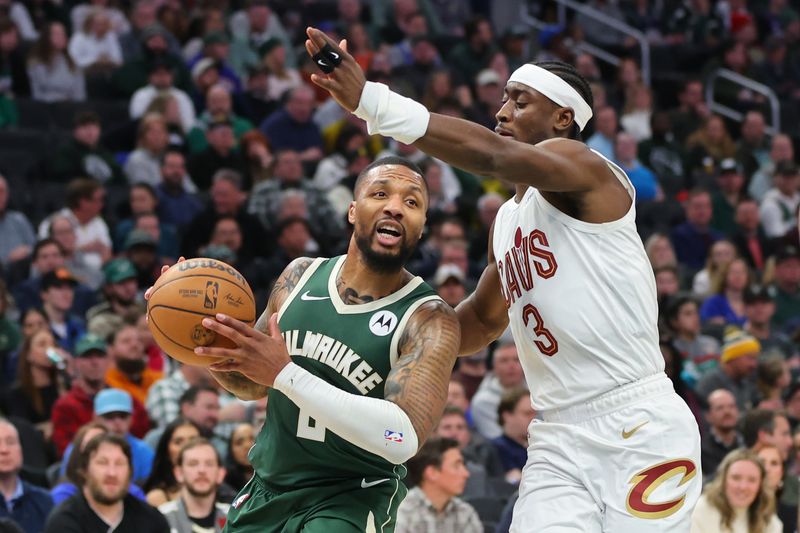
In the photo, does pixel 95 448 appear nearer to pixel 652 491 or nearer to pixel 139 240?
pixel 139 240

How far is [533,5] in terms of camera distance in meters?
21.0

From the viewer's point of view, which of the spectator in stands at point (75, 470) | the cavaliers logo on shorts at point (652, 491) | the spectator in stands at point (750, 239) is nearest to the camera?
the cavaliers logo on shorts at point (652, 491)

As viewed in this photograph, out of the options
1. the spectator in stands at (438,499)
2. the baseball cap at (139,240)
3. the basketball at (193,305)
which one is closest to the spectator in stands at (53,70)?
the baseball cap at (139,240)

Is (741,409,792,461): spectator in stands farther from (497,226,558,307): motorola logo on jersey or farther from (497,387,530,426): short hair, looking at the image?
(497,226,558,307): motorola logo on jersey

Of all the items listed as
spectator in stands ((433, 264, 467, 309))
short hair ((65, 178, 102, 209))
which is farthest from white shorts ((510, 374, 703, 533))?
short hair ((65, 178, 102, 209))

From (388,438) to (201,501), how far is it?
3.84 meters

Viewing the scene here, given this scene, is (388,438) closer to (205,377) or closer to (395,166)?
(395,166)

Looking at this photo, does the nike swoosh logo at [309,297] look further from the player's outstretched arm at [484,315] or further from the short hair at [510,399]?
the short hair at [510,399]

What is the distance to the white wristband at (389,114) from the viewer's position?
4777 mm

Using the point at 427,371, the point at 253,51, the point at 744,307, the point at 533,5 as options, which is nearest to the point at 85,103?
the point at 253,51

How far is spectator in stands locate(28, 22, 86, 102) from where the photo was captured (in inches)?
573

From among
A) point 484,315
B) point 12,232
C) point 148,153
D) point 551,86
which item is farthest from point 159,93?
point 551,86

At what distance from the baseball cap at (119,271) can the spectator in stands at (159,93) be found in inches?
130

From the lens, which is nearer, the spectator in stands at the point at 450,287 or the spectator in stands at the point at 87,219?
the spectator in stands at the point at 450,287
